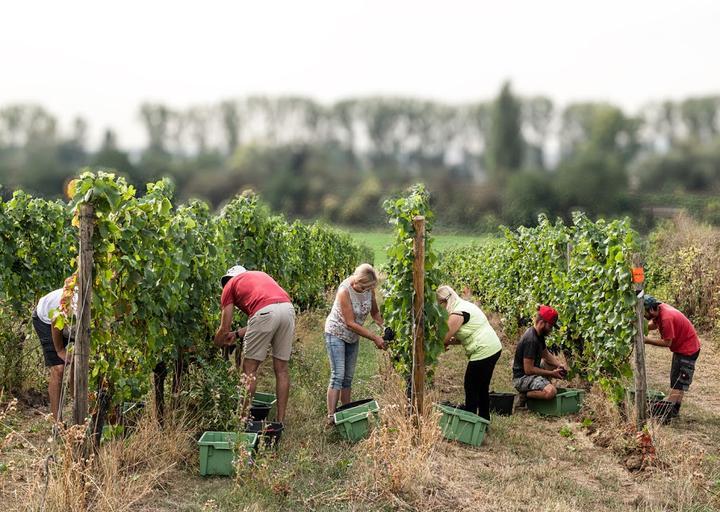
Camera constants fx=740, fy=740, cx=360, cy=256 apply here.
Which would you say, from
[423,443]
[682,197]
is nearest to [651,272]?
[682,197]

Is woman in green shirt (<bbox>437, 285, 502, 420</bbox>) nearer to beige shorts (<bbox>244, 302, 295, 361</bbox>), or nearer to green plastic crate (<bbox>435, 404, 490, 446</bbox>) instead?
green plastic crate (<bbox>435, 404, 490, 446</bbox>)

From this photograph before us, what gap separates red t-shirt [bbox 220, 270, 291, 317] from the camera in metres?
6.05

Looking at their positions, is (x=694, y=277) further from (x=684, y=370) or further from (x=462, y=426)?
(x=462, y=426)

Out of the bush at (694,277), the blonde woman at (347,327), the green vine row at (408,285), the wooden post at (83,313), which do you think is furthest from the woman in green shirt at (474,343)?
the bush at (694,277)

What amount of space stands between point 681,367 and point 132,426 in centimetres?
520

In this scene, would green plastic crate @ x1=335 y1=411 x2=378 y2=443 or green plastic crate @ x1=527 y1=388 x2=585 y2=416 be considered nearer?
green plastic crate @ x1=335 y1=411 x2=378 y2=443

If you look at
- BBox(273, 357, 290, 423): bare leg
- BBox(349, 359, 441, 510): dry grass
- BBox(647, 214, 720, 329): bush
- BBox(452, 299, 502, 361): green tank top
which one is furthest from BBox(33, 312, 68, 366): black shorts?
BBox(647, 214, 720, 329): bush

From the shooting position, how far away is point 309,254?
12.5 meters

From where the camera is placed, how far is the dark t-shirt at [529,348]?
740cm

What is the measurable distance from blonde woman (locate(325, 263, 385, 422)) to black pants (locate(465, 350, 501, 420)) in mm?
817

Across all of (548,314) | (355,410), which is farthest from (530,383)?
(355,410)

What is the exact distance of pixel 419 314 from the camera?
5996mm

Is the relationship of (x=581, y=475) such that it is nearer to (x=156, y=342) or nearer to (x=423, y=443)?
(x=423, y=443)

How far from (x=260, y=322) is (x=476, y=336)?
72.8 inches
